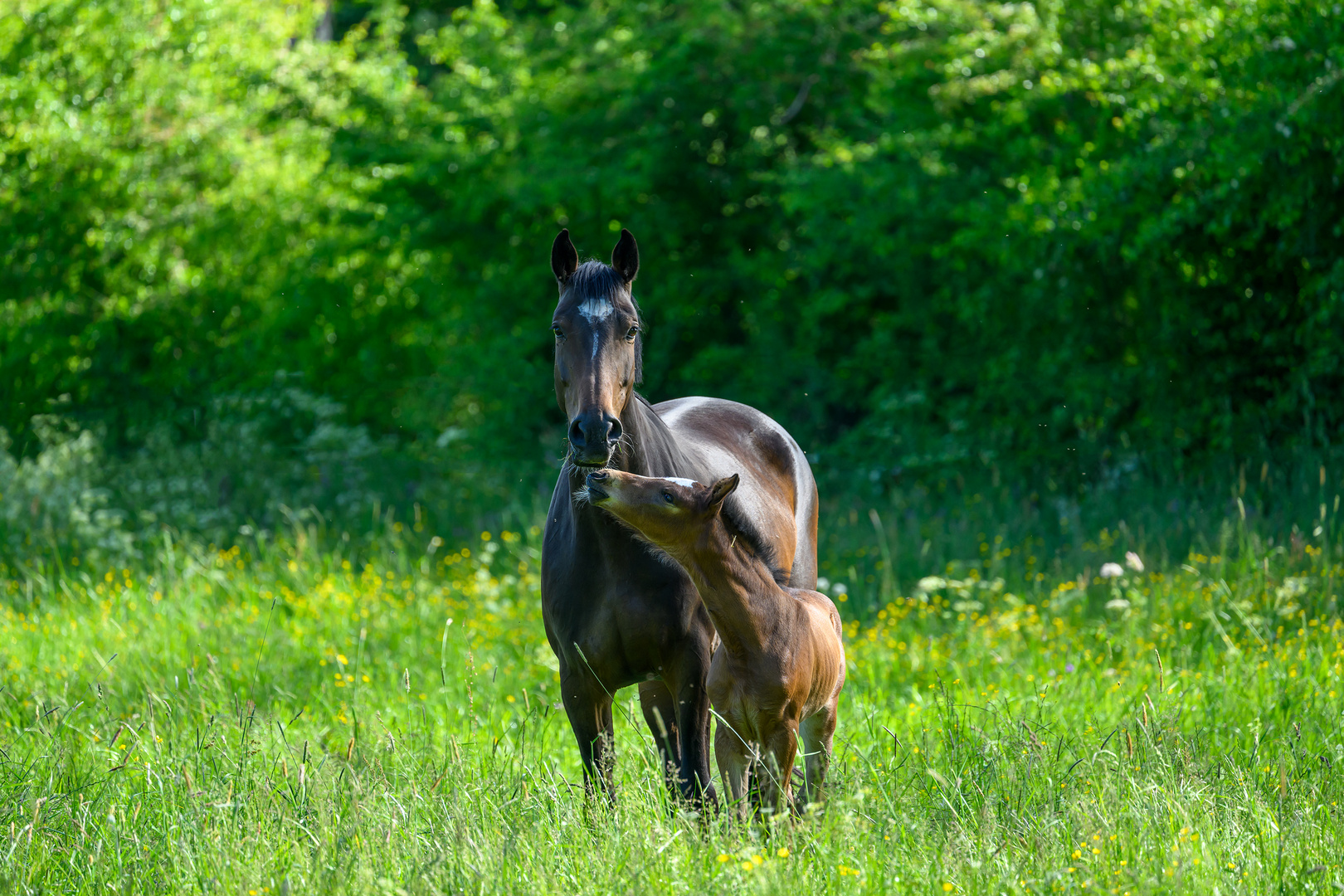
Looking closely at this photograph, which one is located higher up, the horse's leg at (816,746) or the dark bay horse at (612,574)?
the dark bay horse at (612,574)

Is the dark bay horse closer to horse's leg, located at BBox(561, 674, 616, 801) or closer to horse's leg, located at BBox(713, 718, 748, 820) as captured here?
horse's leg, located at BBox(561, 674, 616, 801)

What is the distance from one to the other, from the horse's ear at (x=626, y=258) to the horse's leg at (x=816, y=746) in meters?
1.63

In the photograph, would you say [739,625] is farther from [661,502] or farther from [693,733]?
[693,733]

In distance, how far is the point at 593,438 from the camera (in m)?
3.62

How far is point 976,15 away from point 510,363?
5545mm

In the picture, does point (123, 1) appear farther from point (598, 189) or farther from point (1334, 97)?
point (1334, 97)

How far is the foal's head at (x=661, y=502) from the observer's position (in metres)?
3.35

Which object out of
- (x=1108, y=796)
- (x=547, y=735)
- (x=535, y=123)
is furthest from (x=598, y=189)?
(x=1108, y=796)

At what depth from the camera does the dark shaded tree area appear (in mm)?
8789

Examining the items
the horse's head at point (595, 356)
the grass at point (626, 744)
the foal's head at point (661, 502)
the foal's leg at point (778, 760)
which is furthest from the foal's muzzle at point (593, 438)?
the grass at point (626, 744)

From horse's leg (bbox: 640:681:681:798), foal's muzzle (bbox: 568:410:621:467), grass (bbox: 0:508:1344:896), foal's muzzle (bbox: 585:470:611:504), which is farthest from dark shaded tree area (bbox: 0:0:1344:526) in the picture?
foal's muzzle (bbox: 585:470:611:504)

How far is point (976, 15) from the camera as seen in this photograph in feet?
33.3

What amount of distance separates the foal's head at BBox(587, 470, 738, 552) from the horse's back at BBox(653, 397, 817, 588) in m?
1.20

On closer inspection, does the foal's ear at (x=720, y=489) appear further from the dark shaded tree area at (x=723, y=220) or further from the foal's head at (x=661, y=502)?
the dark shaded tree area at (x=723, y=220)
